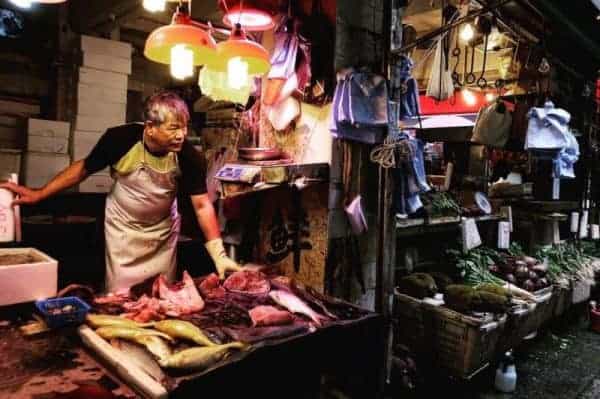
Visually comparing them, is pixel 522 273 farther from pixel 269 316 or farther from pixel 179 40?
pixel 179 40

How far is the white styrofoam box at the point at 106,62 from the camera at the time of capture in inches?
320

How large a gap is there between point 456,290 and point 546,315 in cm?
237

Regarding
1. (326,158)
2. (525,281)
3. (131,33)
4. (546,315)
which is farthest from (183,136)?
(131,33)

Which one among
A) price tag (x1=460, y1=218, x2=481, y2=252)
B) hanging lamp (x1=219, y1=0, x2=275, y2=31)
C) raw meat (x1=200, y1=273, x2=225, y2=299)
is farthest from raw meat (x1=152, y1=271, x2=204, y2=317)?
price tag (x1=460, y1=218, x2=481, y2=252)

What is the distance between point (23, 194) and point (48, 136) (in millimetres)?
4697

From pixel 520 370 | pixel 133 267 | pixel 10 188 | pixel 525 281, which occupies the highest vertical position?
pixel 10 188

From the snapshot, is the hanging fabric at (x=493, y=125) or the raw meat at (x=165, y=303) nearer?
the raw meat at (x=165, y=303)

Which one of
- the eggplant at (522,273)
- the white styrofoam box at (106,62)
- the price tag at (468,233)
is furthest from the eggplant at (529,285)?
the white styrofoam box at (106,62)

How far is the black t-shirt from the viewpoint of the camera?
4.35 m

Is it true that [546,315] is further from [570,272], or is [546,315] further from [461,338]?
[461,338]

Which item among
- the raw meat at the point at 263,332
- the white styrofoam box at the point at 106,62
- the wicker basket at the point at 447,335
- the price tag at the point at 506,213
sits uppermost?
the white styrofoam box at the point at 106,62

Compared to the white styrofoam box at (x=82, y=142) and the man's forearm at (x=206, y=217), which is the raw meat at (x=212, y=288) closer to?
the man's forearm at (x=206, y=217)

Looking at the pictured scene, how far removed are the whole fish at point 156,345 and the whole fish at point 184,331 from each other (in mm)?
129

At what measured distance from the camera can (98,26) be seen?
26.7ft
